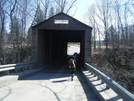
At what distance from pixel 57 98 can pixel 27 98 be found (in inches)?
39.1

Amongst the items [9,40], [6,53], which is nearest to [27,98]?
[6,53]

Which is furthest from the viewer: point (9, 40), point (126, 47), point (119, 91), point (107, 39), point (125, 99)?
point (107, 39)

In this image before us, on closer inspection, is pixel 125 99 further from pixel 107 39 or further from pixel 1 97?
pixel 107 39

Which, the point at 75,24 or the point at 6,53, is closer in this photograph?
the point at 75,24

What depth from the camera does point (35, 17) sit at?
2698 centimetres

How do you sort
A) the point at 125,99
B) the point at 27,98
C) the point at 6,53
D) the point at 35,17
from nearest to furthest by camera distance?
the point at 125,99, the point at 27,98, the point at 6,53, the point at 35,17

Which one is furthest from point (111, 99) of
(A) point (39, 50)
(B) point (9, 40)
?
(B) point (9, 40)

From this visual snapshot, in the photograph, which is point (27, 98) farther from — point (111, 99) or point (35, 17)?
point (35, 17)

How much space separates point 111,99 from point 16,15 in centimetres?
2318

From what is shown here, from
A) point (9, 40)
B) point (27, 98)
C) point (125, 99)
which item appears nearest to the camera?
point (125, 99)

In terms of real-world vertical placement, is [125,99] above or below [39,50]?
below

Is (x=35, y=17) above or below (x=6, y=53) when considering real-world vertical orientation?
above

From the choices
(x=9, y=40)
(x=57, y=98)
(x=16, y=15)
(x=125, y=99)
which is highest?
(x=16, y=15)

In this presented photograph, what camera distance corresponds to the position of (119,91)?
361 cm
